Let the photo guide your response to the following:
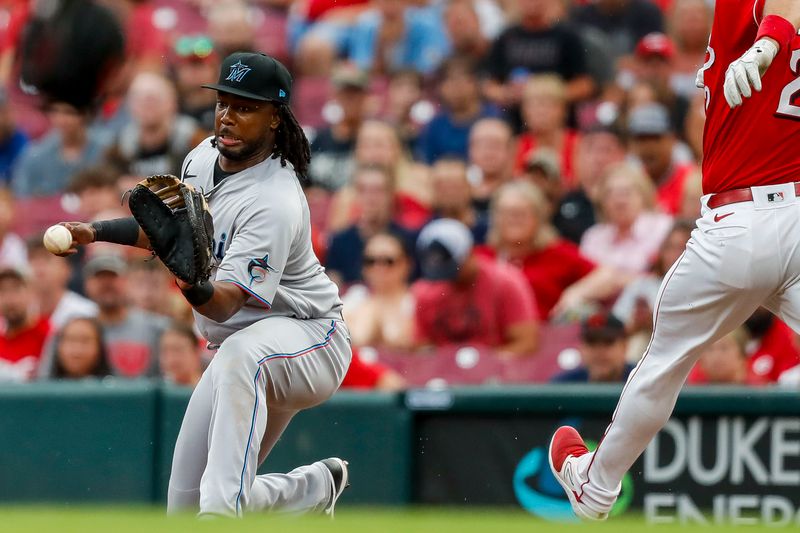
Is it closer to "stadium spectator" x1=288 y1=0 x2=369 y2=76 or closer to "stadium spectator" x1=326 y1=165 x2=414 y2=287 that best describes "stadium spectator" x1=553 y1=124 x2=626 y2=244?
"stadium spectator" x1=326 y1=165 x2=414 y2=287

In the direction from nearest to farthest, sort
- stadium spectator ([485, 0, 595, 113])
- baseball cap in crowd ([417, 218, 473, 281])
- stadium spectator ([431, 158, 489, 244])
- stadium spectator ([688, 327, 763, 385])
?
1. stadium spectator ([688, 327, 763, 385])
2. baseball cap in crowd ([417, 218, 473, 281])
3. stadium spectator ([431, 158, 489, 244])
4. stadium spectator ([485, 0, 595, 113])

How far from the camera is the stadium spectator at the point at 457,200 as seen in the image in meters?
8.69

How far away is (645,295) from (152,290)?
3.01 metres

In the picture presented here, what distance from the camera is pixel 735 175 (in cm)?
480

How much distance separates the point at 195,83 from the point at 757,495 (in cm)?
545

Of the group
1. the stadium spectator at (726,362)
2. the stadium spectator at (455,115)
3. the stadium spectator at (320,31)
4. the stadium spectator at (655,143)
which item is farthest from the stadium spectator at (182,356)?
the stadium spectator at (320,31)

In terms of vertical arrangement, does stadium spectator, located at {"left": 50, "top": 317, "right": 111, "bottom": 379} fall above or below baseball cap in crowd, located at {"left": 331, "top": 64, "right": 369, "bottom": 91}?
below

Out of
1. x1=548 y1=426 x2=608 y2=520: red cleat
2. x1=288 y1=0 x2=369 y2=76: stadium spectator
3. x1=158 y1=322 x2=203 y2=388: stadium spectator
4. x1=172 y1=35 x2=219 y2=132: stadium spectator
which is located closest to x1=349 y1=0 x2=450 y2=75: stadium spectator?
x1=288 y1=0 x2=369 y2=76: stadium spectator

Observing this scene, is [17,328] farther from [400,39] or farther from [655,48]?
[655,48]

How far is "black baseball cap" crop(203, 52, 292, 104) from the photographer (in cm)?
509

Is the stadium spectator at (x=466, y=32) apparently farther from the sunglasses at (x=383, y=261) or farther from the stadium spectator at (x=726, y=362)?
the stadium spectator at (x=726, y=362)

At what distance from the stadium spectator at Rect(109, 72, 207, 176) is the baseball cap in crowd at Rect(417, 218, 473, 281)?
2.57 metres

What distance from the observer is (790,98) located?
187 inches

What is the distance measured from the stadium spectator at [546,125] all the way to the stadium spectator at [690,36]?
0.81 meters
